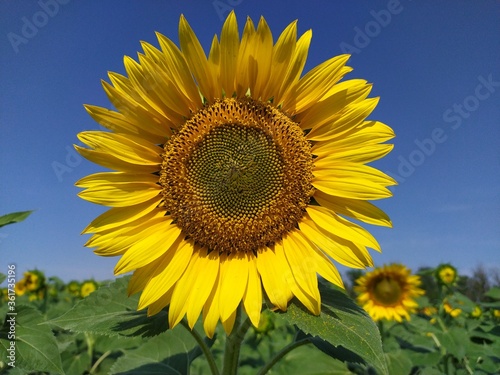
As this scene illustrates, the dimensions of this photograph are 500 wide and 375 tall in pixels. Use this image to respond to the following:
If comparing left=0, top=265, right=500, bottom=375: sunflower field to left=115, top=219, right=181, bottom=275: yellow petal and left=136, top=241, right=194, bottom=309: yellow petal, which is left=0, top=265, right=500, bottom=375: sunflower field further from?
left=115, top=219, right=181, bottom=275: yellow petal

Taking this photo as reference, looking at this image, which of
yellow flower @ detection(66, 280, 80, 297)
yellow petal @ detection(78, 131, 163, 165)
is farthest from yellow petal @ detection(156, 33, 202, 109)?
yellow flower @ detection(66, 280, 80, 297)

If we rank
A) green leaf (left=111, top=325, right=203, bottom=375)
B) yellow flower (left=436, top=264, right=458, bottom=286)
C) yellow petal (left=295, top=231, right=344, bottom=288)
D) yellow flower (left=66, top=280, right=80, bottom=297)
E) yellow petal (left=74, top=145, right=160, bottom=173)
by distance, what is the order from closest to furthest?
yellow petal (left=295, top=231, right=344, bottom=288)
yellow petal (left=74, top=145, right=160, bottom=173)
green leaf (left=111, top=325, right=203, bottom=375)
yellow flower (left=436, top=264, right=458, bottom=286)
yellow flower (left=66, top=280, right=80, bottom=297)

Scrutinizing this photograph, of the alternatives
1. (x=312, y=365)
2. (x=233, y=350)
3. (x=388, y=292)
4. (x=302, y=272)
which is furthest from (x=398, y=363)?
(x=302, y=272)

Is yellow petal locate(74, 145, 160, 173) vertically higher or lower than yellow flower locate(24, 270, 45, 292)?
lower

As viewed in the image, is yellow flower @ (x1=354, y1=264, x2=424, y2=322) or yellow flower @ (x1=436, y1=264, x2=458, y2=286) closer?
yellow flower @ (x1=354, y1=264, x2=424, y2=322)

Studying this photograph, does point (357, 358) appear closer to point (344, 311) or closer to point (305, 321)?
point (344, 311)

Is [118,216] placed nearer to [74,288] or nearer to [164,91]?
[164,91]
